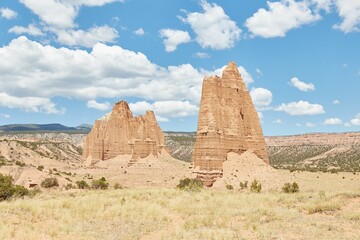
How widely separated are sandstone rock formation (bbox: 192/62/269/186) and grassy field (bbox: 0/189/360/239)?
27459mm

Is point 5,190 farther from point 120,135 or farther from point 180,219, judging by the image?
point 120,135

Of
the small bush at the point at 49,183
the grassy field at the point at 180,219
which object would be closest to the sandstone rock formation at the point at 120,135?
the small bush at the point at 49,183

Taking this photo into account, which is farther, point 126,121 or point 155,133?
point 126,121

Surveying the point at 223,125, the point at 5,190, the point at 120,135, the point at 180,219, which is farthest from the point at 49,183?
the point at 120,135

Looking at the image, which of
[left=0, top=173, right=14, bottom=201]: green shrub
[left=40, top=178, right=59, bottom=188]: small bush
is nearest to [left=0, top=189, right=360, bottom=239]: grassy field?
[left=0, top=173, right=14, bottom=201]: green shrub

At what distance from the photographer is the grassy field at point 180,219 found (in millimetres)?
A: 12875

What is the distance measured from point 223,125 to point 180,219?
36.2 m

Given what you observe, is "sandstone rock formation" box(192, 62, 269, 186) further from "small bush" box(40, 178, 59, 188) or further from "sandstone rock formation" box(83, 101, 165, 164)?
"sandstone rock formation" box(83, 101, 165, 164)

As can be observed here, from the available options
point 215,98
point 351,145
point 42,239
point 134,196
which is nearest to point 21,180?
point 215,98

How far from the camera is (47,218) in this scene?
15.5 m

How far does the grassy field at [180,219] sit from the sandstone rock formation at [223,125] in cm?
2746

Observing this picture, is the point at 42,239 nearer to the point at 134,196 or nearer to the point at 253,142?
the point at 134,196

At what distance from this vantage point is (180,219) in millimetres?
16391

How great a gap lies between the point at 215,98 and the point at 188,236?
1557 inches
